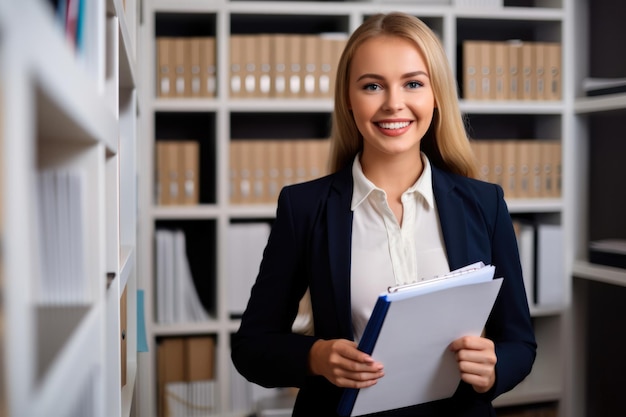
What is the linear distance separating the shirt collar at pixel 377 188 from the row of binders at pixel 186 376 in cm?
162

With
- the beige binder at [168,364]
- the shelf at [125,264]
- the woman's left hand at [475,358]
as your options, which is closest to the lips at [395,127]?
the woman's left hand at [475,358]

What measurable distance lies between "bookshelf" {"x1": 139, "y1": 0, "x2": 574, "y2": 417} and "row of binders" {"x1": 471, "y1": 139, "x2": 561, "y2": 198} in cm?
4

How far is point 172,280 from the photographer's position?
109 inches

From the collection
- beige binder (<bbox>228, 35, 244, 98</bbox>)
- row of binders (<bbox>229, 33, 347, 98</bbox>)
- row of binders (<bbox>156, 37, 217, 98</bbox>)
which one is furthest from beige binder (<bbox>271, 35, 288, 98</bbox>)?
row of binders (<bbox>156, 37, 217, 98</bbox>)

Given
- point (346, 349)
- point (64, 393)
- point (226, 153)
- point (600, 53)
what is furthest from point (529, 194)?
point (64, 393)

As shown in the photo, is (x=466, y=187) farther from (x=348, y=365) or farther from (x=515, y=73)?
(x=515, y=73)

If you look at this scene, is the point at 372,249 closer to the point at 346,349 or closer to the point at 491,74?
the point at 346,349

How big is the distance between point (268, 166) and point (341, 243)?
1505 mm

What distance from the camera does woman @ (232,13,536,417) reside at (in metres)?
1.32

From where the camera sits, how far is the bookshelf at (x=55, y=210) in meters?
0.41

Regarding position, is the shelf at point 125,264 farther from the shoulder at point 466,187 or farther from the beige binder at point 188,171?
the beige binder at point 188,171

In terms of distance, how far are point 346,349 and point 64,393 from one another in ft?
2.19

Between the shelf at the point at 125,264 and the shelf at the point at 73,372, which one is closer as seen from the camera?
the shelf at the point at 73,372

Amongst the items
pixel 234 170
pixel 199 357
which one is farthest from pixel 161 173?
pixel 199 357
